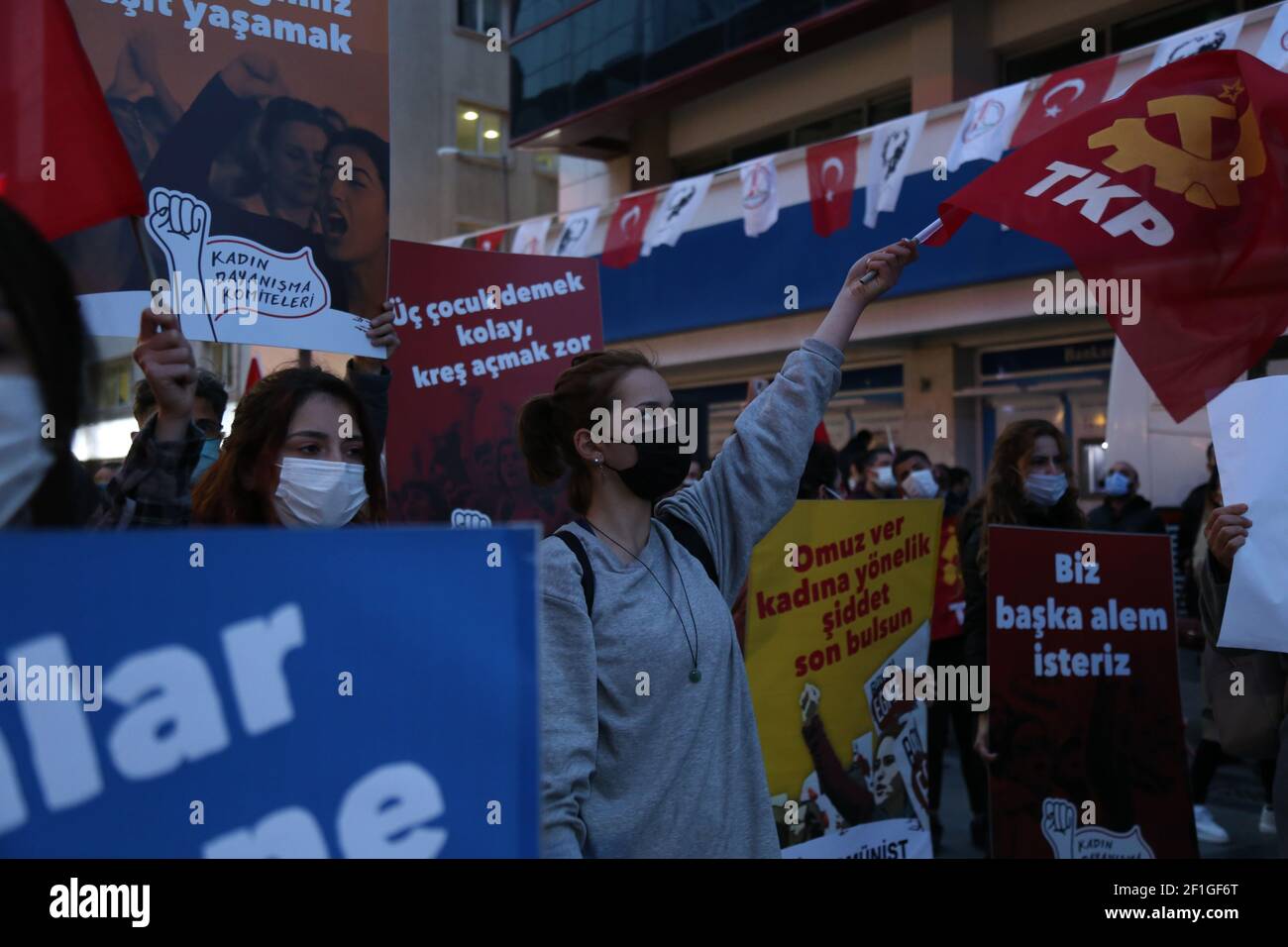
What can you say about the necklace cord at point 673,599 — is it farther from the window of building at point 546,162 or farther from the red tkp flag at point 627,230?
the window of building at point 546,162

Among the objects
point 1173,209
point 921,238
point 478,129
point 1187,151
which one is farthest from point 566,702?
point 478,129

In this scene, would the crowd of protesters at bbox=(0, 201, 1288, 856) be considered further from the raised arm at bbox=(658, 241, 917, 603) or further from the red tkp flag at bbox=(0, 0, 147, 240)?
the red tkp flag at bbox=(0, 0, 147, 240)

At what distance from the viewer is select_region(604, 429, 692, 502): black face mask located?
8.13 ft

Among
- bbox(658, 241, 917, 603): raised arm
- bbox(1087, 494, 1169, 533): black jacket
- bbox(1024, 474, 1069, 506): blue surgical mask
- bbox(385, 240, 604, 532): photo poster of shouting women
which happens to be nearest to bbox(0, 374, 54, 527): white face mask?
bbox(658, 241, 917, 603): raised arm

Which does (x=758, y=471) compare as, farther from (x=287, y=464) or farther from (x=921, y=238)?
(x=287, y=464)

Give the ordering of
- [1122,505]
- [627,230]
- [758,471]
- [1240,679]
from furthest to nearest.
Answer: [627,230], [1122,505], [1240,679], [758,471]

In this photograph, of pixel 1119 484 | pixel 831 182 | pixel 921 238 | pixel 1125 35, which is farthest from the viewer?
pixel 1125 35

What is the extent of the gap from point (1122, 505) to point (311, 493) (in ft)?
24.3

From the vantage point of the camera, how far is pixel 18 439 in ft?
4.64

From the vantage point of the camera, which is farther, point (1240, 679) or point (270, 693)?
point (1240, 679)

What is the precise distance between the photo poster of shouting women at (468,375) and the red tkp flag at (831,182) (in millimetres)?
8898

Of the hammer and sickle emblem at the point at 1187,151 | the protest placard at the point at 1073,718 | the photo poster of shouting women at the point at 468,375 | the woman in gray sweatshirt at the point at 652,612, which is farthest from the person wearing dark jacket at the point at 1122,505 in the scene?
the woman in gray sweatshirt at the point at 652,612
